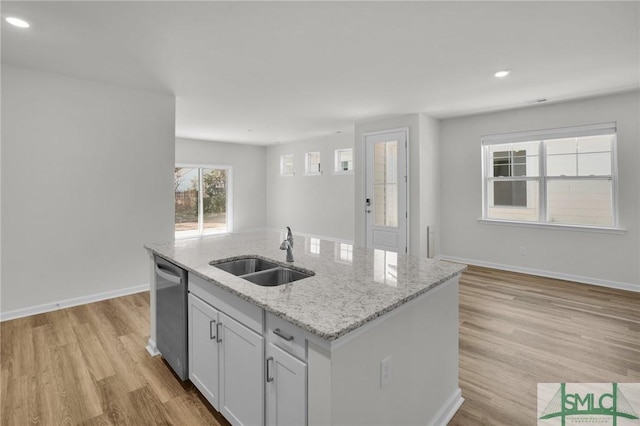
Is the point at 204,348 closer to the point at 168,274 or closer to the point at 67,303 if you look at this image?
the point at 168,274

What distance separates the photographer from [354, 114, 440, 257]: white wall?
510cm

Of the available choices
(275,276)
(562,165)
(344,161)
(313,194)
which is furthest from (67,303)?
(562,165)

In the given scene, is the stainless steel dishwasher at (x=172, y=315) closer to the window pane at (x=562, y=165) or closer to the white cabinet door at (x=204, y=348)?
the white cabinet door at (x=204, y=348)

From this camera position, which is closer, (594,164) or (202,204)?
(594,164)

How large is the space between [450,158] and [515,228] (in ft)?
5.11

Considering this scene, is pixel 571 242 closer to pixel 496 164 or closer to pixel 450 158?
pixel 496 164

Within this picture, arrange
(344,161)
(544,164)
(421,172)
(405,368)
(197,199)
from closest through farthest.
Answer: (405,368) → (544,164) → (421,172) → (344,161) → (197,199)

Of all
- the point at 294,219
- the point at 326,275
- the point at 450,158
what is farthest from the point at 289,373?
the point at 294,219

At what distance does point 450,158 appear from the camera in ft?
18.2

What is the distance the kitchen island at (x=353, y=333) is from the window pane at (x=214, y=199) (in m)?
6.45

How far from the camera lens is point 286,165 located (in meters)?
8.67

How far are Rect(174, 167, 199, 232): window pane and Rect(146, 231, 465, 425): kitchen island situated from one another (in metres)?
6.26

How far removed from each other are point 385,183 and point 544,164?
7.72 ft

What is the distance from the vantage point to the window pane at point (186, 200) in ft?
25.5
